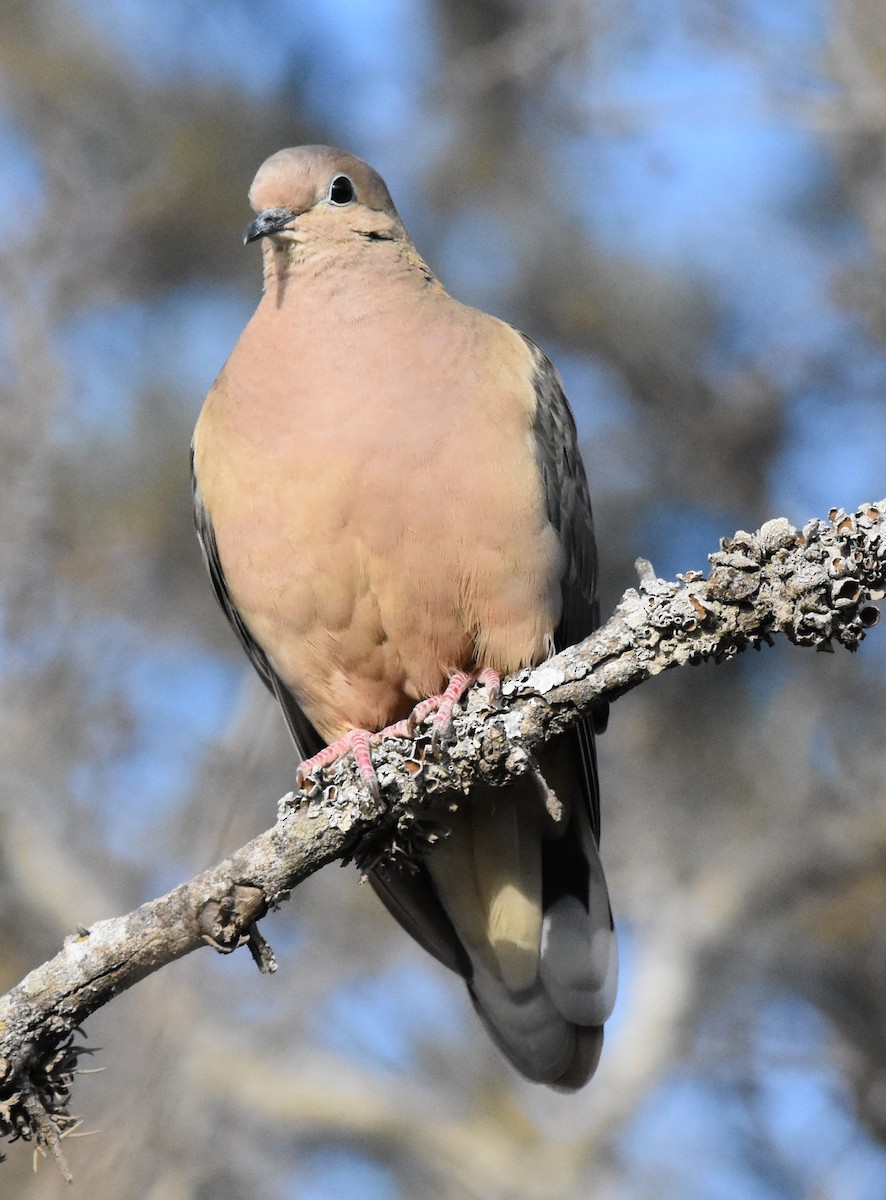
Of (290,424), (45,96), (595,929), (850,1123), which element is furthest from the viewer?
(45,96)

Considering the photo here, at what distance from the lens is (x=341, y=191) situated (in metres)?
3.95

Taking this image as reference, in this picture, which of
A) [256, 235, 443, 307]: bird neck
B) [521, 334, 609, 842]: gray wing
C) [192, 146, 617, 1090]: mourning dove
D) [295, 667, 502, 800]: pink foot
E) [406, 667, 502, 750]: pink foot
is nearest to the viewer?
[295, 667, 502, 800]: pink foot

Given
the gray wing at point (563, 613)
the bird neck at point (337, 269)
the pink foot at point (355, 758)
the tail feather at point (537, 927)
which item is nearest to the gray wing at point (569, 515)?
the gray wing at point (563, 613)

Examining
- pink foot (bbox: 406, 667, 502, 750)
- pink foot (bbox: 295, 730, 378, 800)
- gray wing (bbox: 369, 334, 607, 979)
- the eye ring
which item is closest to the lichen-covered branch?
pink foot (bbox: 295, 730, 378, 800)

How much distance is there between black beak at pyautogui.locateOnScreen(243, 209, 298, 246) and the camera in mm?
3754

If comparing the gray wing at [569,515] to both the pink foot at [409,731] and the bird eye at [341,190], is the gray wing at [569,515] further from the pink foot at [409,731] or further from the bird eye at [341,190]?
the bird eye at [341,190]

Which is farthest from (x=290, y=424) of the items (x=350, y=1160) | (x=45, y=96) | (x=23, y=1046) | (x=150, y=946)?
(x=45, y=96)

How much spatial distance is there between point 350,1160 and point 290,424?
4463 mm

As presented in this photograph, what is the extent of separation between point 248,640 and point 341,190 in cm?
134

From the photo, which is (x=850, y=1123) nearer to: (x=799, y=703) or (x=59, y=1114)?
(x=799, y=703)

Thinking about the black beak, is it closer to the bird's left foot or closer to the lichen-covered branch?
the bird's left foot

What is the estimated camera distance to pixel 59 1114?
253 cm

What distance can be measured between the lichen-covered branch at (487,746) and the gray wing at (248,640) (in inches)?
42.6

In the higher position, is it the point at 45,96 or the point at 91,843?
the point at 45,96
